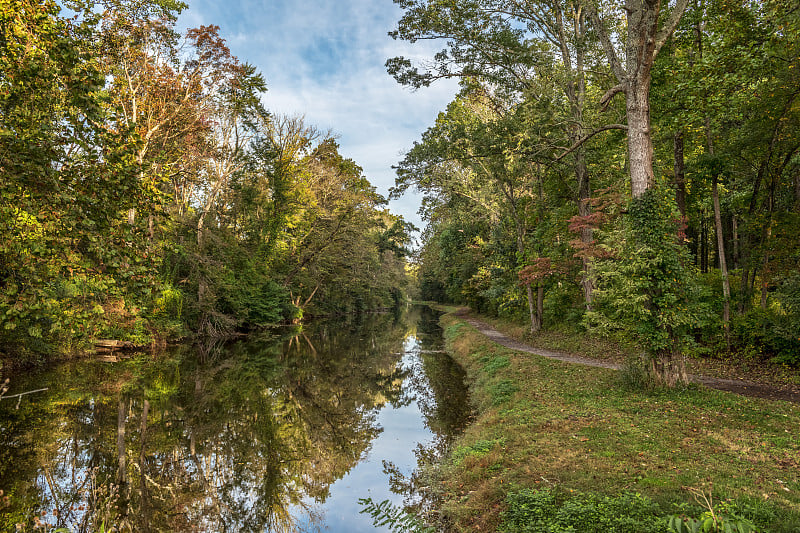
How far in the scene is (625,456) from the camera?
573 centimetres

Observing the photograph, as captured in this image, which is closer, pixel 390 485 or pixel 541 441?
pixel 541 441

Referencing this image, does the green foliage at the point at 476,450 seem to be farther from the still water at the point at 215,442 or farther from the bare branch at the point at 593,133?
the bare branch at the point at 593,133

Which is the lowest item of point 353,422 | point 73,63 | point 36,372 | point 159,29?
point 353,422

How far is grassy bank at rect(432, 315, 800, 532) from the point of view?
178 inches

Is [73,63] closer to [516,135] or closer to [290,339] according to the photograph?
[516,135]

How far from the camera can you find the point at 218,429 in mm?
9758

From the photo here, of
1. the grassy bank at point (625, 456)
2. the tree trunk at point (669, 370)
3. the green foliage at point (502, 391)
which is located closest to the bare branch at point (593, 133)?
the tree trunk at point (669, 370)

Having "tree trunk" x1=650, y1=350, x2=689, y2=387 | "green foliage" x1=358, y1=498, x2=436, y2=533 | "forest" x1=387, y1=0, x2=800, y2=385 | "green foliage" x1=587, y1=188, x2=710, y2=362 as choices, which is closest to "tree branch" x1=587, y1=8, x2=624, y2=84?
"forest" x1=387, y1=0, x2=800, y2=385

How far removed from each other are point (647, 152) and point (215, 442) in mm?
11828

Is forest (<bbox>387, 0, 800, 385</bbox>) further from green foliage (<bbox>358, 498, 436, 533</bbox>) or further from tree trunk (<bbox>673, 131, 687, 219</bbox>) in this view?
green foliage (<bbox>358, 498, 436, 533</bbox>)

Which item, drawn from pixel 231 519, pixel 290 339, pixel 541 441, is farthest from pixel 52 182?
pixel 290 339

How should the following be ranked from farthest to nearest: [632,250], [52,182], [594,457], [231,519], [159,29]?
[159,29] → [632,250] → [231,519] → [594,457] → [52,182]

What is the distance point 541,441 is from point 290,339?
71.4 ft

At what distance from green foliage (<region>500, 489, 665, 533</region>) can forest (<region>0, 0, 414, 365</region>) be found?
572 centimetres
